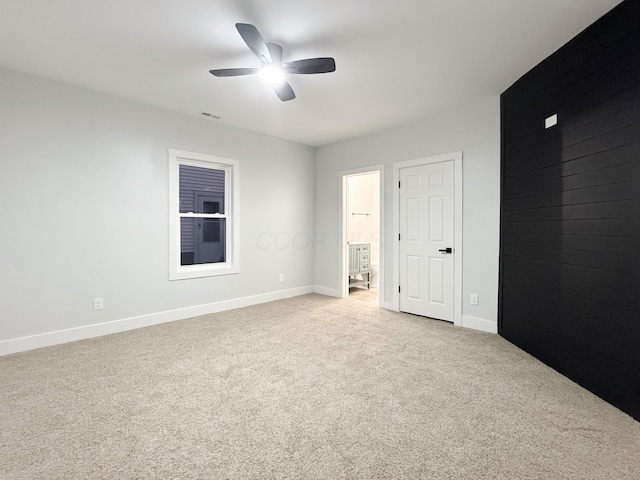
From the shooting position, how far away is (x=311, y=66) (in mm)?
2396

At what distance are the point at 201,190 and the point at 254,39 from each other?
2.83 m

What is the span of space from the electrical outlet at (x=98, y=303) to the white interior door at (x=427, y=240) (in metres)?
3.75

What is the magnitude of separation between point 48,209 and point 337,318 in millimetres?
3440

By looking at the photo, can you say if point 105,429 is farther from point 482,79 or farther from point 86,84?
point 482,79

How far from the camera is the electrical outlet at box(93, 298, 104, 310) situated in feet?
11.5

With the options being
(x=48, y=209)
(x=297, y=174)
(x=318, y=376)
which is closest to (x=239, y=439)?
(x=318, y=376)

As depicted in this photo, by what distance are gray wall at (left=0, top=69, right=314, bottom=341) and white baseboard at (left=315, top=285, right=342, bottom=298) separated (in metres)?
1.60

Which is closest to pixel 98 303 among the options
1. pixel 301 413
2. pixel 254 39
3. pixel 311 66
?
pixel 301 413

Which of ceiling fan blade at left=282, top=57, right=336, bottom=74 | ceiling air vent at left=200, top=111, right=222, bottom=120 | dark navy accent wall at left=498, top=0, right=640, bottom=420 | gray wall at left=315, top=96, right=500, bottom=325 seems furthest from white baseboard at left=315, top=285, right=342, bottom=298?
ceiling fan blade at left=282, top=57, right=336, bottom=74

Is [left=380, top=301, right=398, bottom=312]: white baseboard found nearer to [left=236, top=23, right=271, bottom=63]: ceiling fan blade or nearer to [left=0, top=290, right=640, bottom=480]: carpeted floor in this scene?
[left=0, top=290, right=640, bottom=480]: carpeted floor

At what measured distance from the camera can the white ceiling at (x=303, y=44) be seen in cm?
213

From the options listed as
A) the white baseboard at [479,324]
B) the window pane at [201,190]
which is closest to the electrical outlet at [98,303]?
the window pane at [201,190]

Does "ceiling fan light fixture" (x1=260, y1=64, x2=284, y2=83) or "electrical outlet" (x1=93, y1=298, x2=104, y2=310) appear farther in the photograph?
"electrical outlet" (x1=93, y1=298, x2=104, y2=310)

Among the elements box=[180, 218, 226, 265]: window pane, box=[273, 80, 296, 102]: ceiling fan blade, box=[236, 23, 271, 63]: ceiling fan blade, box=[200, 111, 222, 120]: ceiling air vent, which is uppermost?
box=[200, 111, 222, 120]: ceiling air vent
